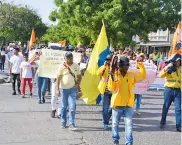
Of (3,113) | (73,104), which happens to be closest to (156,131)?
(73,104)

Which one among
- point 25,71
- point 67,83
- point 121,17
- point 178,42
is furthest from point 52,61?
point 121,17

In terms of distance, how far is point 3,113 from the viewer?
10.4m

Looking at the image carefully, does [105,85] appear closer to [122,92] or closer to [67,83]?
[67,83]

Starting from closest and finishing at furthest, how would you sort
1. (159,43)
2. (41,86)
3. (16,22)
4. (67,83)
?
(67,83) < (41,86) < (159,43) < (16,22)

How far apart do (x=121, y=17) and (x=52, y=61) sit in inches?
685

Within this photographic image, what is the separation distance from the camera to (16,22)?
219 ft

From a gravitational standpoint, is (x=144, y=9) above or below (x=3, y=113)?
above

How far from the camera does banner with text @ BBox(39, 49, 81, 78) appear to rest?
32.4 feet

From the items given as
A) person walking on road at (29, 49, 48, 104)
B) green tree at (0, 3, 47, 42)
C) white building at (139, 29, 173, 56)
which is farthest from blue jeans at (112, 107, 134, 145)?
green tree at (0, 3, 47, 42)

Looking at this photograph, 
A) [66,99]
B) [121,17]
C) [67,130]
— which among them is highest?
[121,17]

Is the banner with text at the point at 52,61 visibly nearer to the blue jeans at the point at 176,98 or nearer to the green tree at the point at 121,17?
the blue jeans at the point at 176,98

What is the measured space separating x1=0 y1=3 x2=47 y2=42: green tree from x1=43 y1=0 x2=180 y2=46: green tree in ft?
104

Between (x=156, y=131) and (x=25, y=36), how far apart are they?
6292 cm

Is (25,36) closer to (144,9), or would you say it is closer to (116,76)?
(144,9)
